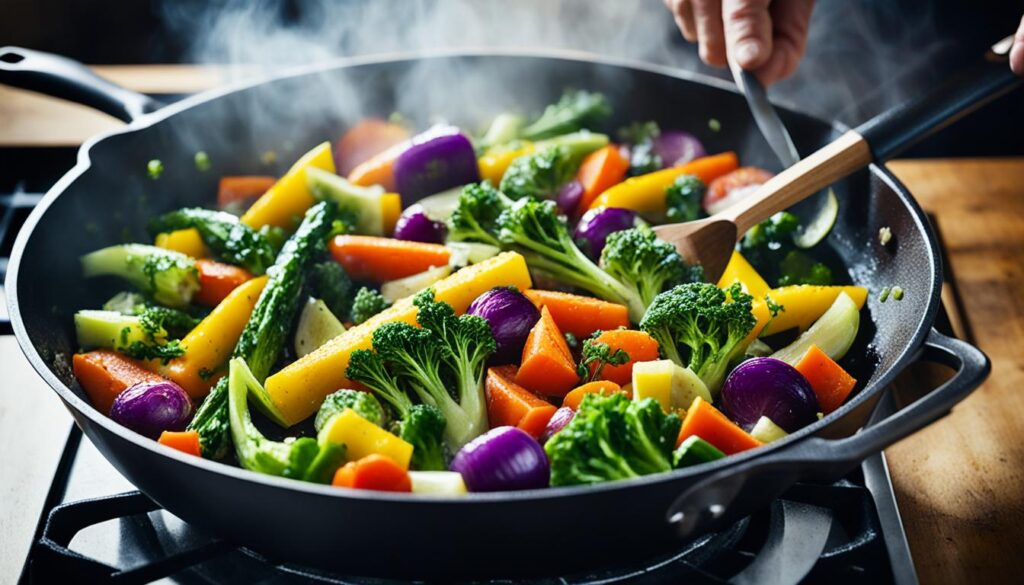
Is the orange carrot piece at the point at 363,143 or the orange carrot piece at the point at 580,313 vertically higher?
the orange carrot piece at the point at 363,143

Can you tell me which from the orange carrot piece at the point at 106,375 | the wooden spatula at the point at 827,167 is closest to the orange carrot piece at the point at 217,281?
the orange carrot piece at the point at 106,375

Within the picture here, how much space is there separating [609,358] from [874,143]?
988mm

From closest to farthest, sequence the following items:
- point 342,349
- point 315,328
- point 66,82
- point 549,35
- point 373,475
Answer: point 373,475 < point 342,349 < point 315,328 < point 66,82 < point 549,35

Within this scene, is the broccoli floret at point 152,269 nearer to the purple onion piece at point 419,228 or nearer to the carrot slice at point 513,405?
the purple onion piece at point 419,228

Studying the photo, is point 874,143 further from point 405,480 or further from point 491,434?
point 405,480

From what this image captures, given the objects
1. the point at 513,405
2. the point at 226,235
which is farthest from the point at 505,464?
the point at 226,235

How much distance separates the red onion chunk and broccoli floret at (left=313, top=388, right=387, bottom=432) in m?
1.04

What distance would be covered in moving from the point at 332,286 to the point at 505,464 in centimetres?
98

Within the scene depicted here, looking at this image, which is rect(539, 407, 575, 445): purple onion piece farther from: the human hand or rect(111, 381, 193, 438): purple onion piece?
the human hand

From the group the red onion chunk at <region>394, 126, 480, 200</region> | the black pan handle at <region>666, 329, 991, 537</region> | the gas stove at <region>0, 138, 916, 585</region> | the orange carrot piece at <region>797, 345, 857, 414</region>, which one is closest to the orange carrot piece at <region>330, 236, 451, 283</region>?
the red onion chunk at <region>394, 126, 480, 200</region>

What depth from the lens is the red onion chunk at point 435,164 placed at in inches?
112

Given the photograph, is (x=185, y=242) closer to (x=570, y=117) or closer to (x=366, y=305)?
(x=366, y=305)

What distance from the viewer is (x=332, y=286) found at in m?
2.53

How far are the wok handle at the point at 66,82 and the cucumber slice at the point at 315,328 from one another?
35.9 inches
